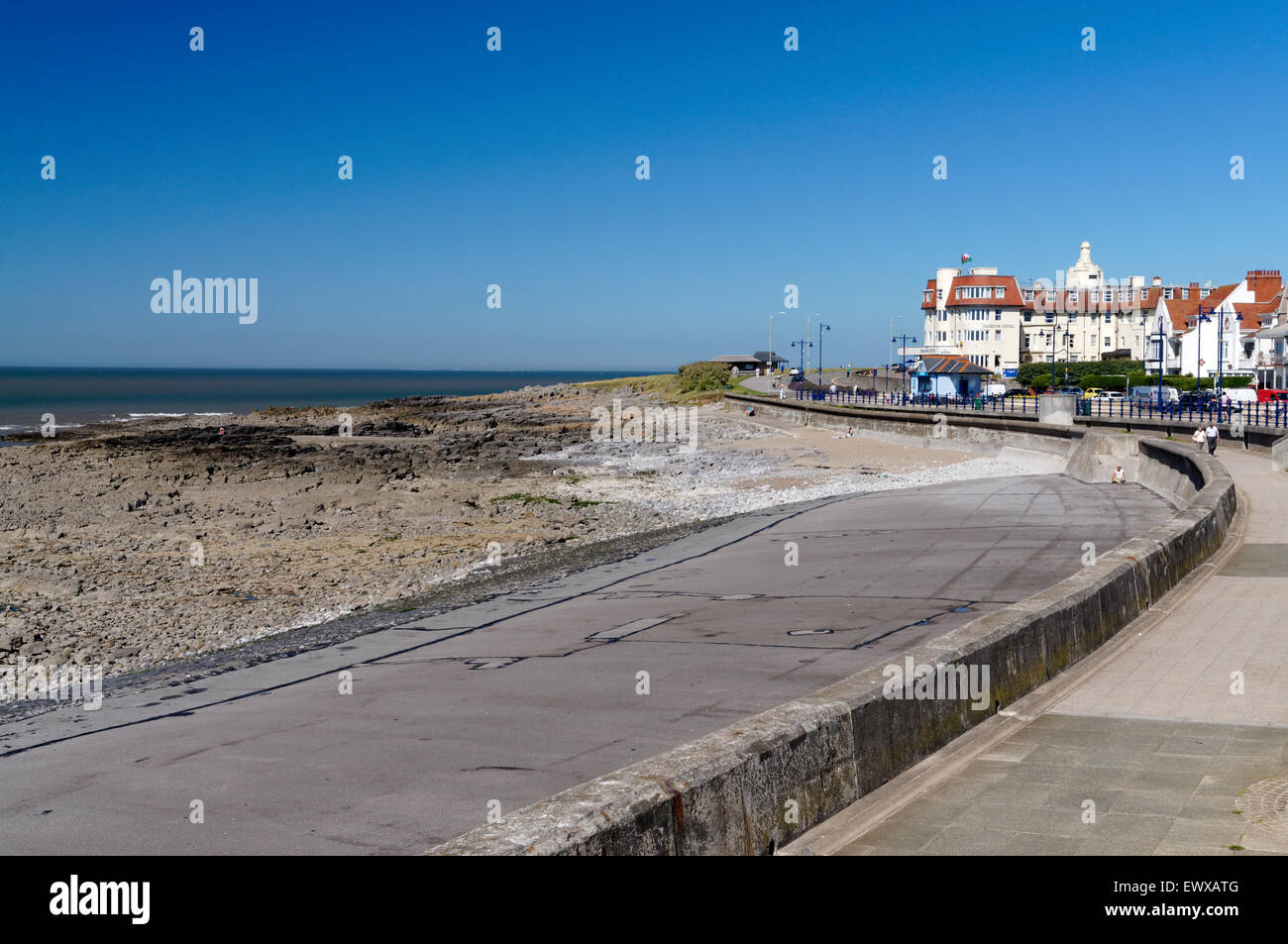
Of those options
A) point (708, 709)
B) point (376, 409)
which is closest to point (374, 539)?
point (708, 709)

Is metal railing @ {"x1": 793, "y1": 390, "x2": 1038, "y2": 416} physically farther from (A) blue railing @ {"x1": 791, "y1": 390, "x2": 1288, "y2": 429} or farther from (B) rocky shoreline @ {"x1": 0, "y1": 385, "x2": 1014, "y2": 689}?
(B) rocky shoreline @ {"x1": 0, "y1": 385, "x2": 1014, "y2": 689}

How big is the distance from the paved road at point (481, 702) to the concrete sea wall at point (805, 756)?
247 centimetres

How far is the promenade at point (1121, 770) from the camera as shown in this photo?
5.21m

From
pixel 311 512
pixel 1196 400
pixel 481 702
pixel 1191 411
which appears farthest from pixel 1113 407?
pixel 481 702

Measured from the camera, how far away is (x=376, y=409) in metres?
99.4

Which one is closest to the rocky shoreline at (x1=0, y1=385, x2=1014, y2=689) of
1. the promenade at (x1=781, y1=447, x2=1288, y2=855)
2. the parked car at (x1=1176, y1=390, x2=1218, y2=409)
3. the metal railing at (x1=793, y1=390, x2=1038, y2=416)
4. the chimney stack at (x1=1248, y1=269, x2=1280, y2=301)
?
the metal railing at (x1=793, y1=390, x2=1038, y2=416)

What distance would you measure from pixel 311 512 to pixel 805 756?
2799 cm

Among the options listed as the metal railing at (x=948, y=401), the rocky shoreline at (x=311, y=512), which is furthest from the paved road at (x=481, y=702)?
the metal railing at (x=948, y=401)

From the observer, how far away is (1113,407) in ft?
168

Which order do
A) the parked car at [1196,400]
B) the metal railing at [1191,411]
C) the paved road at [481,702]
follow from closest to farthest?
1. the paved road at [481,702]
2. the metal railing at [1191,411]
3. the parked car at [1196,400]

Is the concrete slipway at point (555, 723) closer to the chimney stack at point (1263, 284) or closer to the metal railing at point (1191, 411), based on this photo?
the metal railing at point (1191, 411)

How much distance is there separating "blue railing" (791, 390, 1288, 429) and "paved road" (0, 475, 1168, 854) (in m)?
22.8
